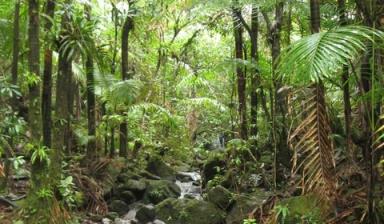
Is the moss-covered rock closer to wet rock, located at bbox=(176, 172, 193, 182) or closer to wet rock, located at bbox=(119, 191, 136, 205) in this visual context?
wet rock, located at bbox=(119, 191, 136, 205)

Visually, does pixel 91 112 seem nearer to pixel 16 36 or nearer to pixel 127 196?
pixel 127 196

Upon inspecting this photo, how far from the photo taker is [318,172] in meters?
3.32

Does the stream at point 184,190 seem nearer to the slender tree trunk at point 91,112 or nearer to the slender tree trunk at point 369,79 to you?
the slender tree trunk at point 91,112

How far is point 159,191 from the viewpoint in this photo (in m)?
Result: 7.85

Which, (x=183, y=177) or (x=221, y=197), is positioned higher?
(x=221, y=197)

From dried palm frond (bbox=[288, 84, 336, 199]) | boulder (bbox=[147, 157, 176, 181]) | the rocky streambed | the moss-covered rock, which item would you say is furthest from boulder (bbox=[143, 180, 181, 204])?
dried palm frond (bbox=[288, 84, 336, 199])

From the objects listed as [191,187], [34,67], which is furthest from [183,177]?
[34,67]

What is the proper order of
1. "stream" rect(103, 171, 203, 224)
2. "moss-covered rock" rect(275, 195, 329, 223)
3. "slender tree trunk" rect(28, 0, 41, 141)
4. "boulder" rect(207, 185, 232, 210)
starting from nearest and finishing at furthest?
1. "moss-covered rock" rect(275, 195, 329, 223)
2. "slender tree trunk" rect(28, 0, 41, 141)
3. "boulder" rect(207, 185, 232, 210)
4. "stream" rect(103, 171, 203, 224)

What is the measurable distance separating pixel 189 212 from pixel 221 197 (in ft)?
1.64

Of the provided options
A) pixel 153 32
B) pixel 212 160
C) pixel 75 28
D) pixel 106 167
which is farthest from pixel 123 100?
pixel 153 32

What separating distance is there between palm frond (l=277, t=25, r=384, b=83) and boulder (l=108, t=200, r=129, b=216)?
4844 mm

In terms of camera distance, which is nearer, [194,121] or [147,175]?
[147,175]

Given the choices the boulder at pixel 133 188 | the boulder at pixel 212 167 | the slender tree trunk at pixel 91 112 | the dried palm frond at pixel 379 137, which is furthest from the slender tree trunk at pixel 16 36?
the dried palm frond at pixel 379 137

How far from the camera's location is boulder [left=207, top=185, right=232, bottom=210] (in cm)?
646
